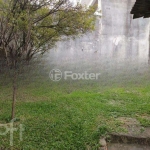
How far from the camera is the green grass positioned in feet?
10.2

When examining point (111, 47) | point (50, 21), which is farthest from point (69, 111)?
point (111, 47)

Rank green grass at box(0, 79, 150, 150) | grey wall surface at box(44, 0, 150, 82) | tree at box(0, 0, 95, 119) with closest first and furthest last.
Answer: green grass at box(0, 79, 150, 150)
tree at box(0, 0, 95, 119)
grey wall surface at box(44, 0, 150, 82)

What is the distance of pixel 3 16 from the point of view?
18.7 ft

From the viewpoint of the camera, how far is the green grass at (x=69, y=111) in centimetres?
310

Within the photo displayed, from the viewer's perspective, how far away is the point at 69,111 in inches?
169

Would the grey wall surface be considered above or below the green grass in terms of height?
above

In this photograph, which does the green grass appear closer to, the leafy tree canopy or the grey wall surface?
the leafy tree canopy

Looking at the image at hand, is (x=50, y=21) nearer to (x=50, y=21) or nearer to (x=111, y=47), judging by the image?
(x=50, y=21)

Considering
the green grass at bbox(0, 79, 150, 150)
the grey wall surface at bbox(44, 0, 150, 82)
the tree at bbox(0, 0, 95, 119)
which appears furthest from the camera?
the grey wall surface at bbox(44, 0, 150, 82)

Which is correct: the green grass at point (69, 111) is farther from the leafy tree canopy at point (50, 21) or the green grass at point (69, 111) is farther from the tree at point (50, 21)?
the leafy tree canopy at point (50, 21)

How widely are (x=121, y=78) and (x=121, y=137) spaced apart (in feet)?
15.2

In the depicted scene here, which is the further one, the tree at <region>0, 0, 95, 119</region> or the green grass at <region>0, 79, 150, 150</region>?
the tree at <region>0, 0, 95, 119</region>

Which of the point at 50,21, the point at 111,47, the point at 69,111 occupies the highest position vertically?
the point at 50,21

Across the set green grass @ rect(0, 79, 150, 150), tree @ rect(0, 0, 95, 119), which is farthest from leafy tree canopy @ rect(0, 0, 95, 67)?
green grass @ rect(0, 79, 150, 150)
